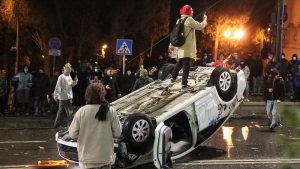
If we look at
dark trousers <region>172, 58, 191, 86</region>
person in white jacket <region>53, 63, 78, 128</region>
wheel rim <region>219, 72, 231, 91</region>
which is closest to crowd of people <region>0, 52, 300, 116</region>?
person in white jacket <region>53, 63, 78, 128</region>

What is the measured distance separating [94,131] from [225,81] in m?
4.65

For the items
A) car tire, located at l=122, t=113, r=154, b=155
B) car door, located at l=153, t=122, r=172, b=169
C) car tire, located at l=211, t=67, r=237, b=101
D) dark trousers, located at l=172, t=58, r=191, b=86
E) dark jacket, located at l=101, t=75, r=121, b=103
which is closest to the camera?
car door, located at l=153, t=122, r=172, b=169

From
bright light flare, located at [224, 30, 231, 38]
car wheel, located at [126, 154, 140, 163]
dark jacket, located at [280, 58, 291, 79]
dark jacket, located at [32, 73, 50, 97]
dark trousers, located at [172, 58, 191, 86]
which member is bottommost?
car wheel, located at [126, 154, 140, 163]

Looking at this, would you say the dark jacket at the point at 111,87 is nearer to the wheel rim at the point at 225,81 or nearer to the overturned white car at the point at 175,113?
the overturned white car at the point at 175,113

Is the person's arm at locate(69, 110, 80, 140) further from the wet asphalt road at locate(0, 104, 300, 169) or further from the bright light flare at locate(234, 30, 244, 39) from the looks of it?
the bright light flare at locate(234, 30, 244, 39)

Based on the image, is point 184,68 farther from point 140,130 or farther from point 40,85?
point 40,85

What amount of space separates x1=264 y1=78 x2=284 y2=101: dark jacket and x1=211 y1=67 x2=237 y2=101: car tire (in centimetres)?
462

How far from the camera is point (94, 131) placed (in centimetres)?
521

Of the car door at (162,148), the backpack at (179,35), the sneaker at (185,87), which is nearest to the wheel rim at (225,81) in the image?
the sneaker at (185,87)

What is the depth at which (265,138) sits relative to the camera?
12656mm

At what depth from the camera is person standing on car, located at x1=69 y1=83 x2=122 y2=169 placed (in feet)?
17.1

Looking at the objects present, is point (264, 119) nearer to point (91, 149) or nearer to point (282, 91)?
point (282, 91)

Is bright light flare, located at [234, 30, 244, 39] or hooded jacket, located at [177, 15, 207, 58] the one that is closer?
hooded jacket, located at [177, 15, 207, 58]

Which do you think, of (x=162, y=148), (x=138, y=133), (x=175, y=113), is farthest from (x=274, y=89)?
(x=162, y=148)
